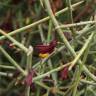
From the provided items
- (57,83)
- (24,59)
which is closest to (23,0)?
(24,59)

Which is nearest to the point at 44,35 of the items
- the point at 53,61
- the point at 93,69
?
the point at 53,61

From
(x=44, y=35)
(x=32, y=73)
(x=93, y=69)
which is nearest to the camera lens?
(x=32, y=73)

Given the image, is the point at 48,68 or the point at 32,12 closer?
the point at 48,68

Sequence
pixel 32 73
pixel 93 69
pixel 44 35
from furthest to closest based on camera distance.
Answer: pixel 44 35 < pixel 93 69 < pixel 32 73

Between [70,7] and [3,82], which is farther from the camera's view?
[3,82]

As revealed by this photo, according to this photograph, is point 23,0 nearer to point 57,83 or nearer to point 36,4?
point 36,4

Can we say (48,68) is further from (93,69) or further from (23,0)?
(23,0)

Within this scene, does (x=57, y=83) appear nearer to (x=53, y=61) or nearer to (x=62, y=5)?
(x=53, y=61)

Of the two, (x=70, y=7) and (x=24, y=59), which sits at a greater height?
(x=70, y=7)

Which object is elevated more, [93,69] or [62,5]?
[62,5]
